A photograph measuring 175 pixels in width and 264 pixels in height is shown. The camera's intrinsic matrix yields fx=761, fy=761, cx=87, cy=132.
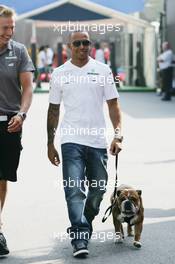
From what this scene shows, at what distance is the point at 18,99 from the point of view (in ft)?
19.3

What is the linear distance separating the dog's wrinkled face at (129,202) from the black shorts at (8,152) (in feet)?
2.79

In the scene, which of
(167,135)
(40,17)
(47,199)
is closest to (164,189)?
(47,199)

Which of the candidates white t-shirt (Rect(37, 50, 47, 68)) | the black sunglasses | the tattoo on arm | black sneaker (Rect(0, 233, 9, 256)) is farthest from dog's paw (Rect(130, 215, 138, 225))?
white t-shirt (Rect(37, 50, 47, 68))

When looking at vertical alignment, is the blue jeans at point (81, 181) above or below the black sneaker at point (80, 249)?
above

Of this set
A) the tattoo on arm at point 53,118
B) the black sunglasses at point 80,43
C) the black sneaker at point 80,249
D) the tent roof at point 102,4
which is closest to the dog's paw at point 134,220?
the black sneaker at point 80,249

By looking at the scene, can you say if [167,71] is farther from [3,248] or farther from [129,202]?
[3,248]

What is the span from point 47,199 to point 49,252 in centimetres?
217

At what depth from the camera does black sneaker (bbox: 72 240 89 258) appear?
18.6ft

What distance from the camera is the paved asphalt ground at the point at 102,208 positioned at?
589cm

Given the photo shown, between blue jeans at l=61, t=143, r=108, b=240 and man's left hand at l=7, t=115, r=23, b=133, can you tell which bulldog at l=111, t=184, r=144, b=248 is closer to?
blue jeans at l=61, t=143, r=108, b=240

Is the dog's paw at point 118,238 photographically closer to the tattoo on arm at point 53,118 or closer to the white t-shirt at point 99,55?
the tattoo on arm at point 53,118

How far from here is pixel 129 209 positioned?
19.2 feet

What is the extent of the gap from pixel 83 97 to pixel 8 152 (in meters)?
0.73

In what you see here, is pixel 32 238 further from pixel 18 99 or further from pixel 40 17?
pixel 40 17
